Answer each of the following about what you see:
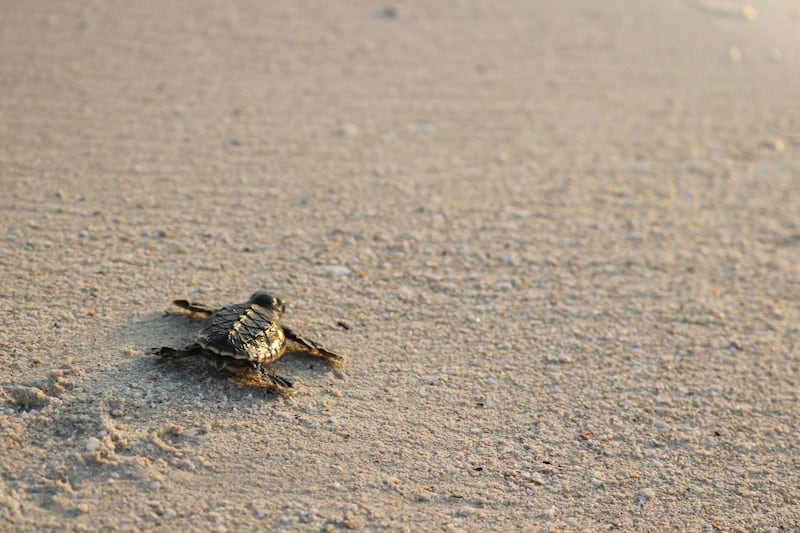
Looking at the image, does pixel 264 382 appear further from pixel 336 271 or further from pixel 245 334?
pixel 336 271

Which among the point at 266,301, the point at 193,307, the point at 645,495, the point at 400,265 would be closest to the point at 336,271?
the point at 400,265

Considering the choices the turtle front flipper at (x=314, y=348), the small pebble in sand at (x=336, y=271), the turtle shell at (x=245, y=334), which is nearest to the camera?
the turtle shell at (x=245, y=334)

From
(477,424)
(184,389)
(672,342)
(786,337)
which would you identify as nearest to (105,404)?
(184,389)

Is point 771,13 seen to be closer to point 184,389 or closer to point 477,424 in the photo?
point 477,424

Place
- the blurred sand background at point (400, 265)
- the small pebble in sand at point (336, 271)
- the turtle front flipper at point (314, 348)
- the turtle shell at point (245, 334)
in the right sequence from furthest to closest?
the small pebble in sand at point (336, 271), the turtle front flipper at point (314, 348), the turtle shell at point (245, 334), the blurred sand background at point (400, 265)

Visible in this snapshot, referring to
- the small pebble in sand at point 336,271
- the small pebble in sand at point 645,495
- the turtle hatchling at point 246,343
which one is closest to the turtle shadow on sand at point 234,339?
the turtle hatchling at point 246,343

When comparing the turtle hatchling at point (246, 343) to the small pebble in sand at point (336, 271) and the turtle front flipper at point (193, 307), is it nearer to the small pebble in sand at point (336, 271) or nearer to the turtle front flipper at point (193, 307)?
the turtle front flipper at point (193, 307)
